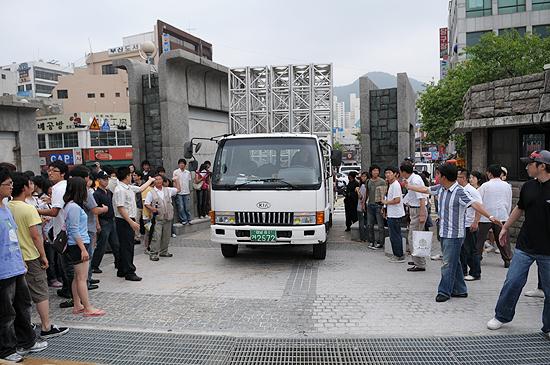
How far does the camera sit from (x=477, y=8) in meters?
37.7

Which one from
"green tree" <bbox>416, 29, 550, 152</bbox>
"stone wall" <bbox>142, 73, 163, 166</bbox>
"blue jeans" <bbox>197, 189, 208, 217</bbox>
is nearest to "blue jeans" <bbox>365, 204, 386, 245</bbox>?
"blue jeans" <bbox>197, 189, 208, 217</bbox>

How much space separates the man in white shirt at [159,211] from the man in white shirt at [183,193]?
294 centimetres

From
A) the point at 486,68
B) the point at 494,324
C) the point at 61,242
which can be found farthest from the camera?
the point at 486,68

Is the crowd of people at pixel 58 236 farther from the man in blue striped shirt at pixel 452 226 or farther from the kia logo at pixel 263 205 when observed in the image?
the man in blue striped shirt at pixel 452 226

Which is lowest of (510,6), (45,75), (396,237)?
(396,237)

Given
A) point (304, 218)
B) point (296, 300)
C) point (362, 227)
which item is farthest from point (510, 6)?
point (296, 300)

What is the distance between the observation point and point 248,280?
6695 mm

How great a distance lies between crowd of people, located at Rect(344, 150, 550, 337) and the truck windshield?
1.69 m

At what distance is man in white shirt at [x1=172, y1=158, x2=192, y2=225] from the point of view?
11.3m

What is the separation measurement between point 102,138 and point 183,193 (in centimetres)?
2809

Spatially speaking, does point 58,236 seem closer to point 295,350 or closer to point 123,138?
point 295,350

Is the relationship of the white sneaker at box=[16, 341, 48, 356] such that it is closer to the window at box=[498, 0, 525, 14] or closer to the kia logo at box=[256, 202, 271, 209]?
the kia logo at box=[256, 202, 271, 209]

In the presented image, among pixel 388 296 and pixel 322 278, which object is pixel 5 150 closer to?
pixel 322 278

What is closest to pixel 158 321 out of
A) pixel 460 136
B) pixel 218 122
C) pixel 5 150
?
pixel 218 122
